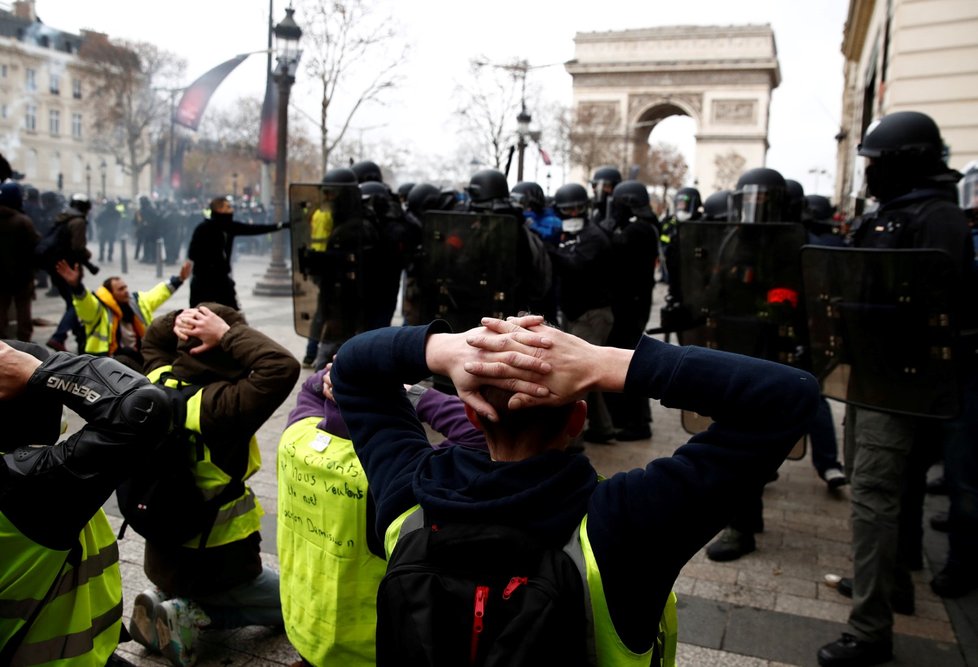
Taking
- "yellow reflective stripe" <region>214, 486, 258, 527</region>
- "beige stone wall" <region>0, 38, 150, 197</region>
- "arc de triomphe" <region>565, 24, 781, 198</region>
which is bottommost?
"yellow reflective stripe" <region>214, 486, 258, 527</region>

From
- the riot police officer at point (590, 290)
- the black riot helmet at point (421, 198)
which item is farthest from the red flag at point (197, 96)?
the riot police officer at point (590, 290)

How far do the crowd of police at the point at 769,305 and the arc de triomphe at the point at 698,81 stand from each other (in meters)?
46.9

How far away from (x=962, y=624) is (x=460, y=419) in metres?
2.72

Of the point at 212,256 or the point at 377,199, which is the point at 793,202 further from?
the point at 212,256

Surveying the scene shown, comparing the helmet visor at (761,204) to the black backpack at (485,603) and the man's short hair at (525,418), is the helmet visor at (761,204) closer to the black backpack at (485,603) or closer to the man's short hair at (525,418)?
the man's short hair at (525,418)

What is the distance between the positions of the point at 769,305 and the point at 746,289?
148 mm

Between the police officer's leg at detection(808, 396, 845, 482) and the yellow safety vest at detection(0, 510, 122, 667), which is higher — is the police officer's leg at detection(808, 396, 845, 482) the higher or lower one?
the lower one

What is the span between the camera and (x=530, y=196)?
26.8 feet

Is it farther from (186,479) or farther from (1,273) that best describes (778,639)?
(1,273)

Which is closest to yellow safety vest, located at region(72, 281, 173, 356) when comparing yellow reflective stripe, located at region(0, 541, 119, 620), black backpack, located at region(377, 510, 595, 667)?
yellow reflective stripe, located at region(0, 541, 119, 620)

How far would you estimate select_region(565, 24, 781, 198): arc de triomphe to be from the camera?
5216 centimetres

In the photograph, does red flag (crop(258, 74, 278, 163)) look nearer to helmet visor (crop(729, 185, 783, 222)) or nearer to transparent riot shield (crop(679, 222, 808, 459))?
helmet visor (crop(729, 185, 783, 222))

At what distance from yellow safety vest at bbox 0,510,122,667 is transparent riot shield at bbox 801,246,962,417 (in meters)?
2.86

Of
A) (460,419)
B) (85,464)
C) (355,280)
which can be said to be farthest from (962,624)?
(355,280)
